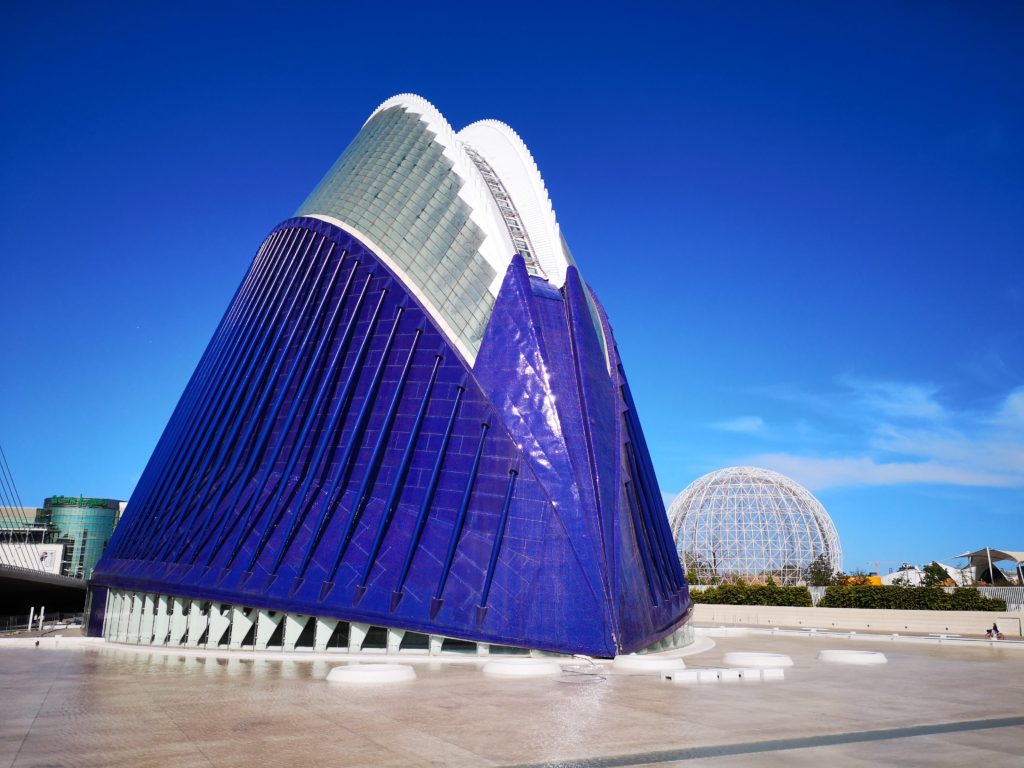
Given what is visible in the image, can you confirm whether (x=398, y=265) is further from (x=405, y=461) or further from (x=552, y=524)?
(x=552, y=524)

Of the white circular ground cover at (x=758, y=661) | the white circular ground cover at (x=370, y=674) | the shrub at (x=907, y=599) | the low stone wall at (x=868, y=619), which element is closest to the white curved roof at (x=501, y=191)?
the white circular ground cover at (x=758, y=661)

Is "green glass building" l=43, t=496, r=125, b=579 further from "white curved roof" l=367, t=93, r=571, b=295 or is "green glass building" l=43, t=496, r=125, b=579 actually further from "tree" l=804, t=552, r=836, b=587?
"white curved roof" l=367, t=93, r=571, b=295

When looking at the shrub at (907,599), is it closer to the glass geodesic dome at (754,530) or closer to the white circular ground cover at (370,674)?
the glass geodesic dome at (754,530)

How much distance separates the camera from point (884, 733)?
12.8m

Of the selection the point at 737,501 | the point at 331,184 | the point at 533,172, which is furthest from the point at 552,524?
the point at 737,501

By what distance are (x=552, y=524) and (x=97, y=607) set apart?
2820cm

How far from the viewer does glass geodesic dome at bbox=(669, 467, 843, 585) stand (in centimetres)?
8500

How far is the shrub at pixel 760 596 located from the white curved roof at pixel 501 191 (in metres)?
35.6

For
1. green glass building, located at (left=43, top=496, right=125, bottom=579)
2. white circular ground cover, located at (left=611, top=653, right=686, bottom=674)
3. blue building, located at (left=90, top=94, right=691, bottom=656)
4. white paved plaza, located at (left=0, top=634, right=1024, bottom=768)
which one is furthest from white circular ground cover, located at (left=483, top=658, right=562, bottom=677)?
green glass building, located at (left=43, top=496, right=125, bottom=579)

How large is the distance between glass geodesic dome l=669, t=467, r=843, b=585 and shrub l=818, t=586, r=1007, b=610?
2785 cm

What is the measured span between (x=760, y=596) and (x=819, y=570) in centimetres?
2472

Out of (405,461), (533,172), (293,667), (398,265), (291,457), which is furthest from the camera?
(533,172)

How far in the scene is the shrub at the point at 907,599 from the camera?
1949 inches

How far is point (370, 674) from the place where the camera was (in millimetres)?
17719
